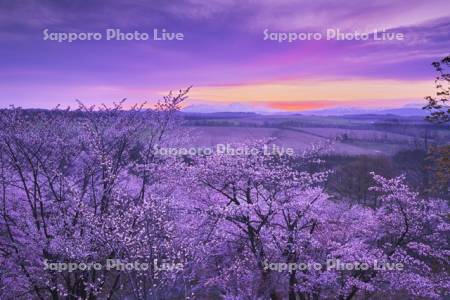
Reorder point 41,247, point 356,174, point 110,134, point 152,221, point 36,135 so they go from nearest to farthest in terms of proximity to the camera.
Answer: point 152,221, point 41,247, point 36,135, point 110,134, point 356,174

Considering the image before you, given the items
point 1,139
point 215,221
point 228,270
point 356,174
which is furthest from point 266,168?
point 356,174

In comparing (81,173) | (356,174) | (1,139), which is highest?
(1,139)

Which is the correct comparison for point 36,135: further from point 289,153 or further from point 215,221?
point 289,153

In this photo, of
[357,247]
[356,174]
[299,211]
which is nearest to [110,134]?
[299,211]

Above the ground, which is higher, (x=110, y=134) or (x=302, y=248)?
(x=110, y=134)

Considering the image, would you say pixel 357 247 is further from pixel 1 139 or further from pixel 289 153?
pixel 1 139

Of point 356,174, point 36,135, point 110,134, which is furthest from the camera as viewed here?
point 356,174

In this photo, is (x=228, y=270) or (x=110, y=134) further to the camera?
(x=110, y=134)

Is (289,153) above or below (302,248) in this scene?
above

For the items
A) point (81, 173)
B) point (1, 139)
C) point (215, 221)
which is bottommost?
point (215, 221)
